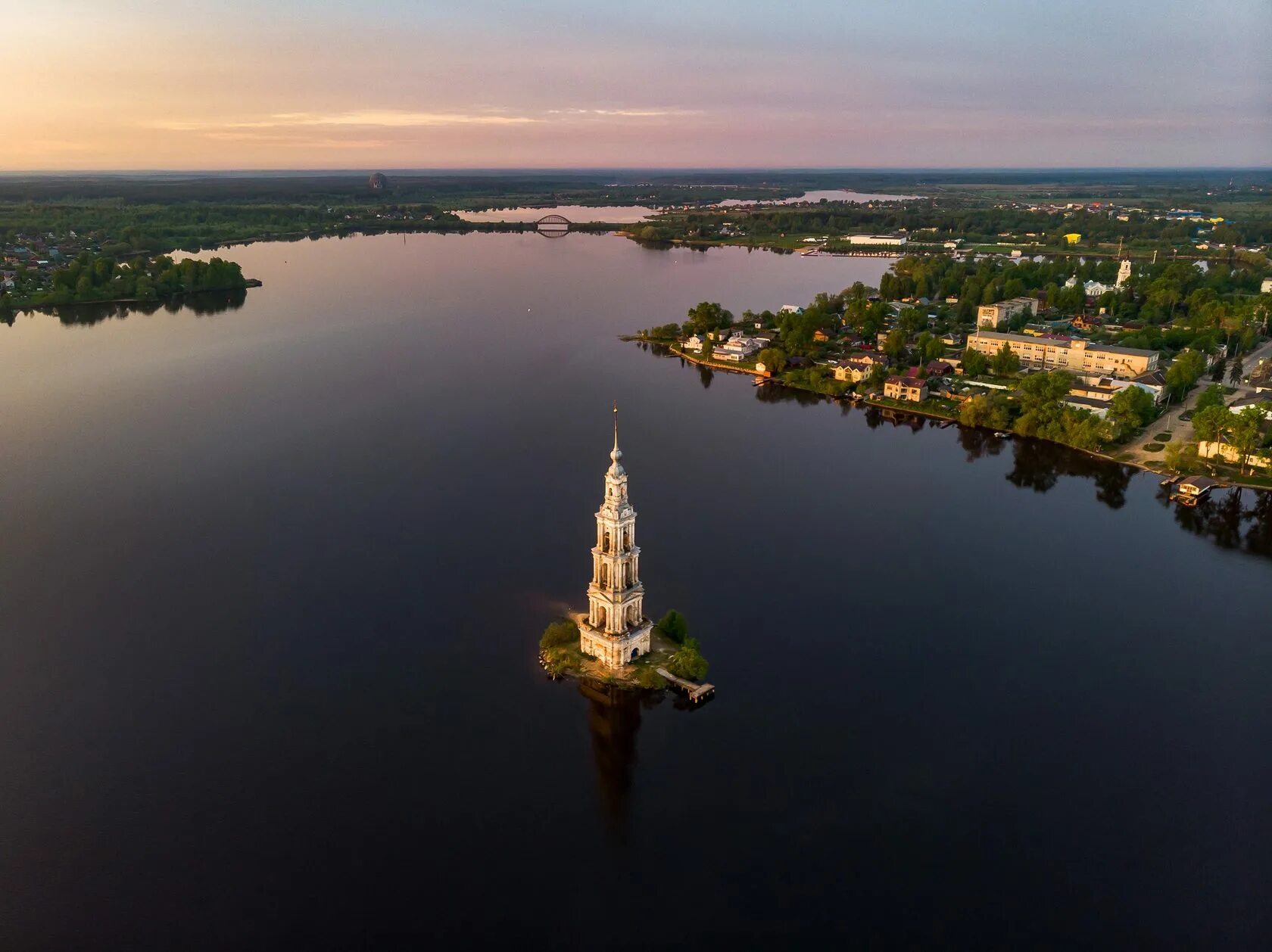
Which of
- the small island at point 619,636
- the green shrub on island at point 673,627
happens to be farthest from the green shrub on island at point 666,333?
the small island at point 619,636

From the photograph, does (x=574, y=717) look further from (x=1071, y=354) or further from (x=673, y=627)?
(x=1071, y=354)

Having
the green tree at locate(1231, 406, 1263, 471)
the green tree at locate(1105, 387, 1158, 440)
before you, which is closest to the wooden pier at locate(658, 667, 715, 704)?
the green tree at locate(1231, 406, 1263, 471)

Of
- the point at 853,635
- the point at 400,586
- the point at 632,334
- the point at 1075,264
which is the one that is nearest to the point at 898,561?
the point at 853,635

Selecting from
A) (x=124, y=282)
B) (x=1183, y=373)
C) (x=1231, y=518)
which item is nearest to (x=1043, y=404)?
(x=1183, y=373)

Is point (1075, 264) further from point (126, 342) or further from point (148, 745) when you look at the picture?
point (148, 745)

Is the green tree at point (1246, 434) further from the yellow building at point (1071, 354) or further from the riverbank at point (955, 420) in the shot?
the yellow building at point (1071, 354)
